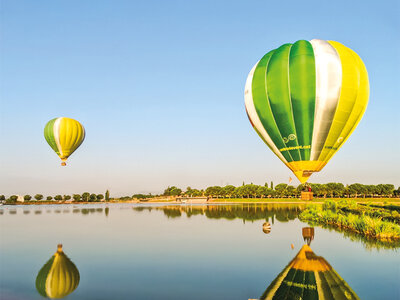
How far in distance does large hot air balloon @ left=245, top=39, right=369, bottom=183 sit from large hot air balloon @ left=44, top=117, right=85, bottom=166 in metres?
36.6

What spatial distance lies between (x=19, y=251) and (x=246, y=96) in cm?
2024

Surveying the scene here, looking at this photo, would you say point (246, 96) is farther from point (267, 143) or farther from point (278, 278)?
point (278, 278)

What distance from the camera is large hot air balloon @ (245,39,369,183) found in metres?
22.9

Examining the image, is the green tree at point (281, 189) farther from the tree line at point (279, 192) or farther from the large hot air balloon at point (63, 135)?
the large hot air balloon at point (63, 135)

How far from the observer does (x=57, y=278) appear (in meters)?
15.5

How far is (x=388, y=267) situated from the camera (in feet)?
53.2

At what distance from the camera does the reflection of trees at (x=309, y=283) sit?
40.6 ft

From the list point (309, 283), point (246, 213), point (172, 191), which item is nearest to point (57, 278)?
point (309, 283)

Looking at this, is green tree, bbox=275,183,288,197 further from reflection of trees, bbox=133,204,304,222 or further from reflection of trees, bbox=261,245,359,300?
reflection of trees, bbox=261,245,359,300

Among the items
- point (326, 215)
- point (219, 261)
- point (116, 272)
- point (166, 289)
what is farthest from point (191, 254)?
point (326, 215)

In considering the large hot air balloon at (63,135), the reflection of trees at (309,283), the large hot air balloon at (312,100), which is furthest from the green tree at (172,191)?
the reflection of trees at (309,283)

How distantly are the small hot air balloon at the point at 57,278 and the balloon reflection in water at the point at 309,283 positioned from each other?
327 inches

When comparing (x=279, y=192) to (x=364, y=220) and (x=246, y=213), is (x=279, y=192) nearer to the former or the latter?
(x=246, y=213)

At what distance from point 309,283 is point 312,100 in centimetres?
1325
